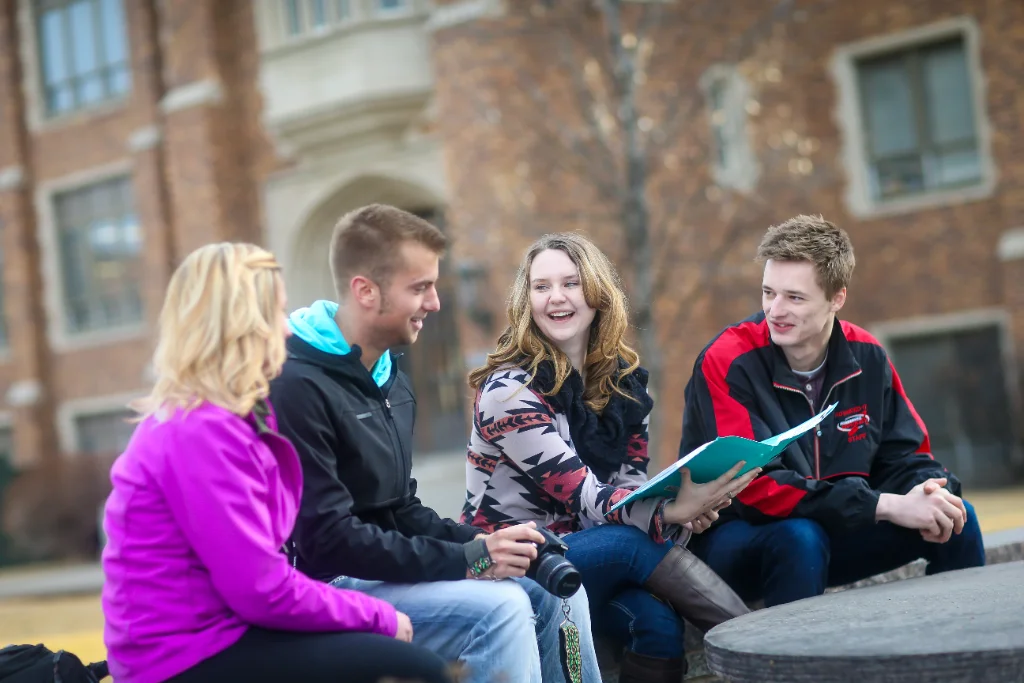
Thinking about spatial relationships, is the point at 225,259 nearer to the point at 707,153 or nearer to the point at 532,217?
the point at 532,217

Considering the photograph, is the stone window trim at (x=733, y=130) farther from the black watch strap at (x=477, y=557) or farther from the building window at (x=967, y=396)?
the black watch strap at (x=477, y=557)

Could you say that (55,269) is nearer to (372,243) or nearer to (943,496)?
(372,243)

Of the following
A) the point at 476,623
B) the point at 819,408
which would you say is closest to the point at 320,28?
the point at 819,408

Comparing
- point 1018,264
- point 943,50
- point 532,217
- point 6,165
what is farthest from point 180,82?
point 1018,264

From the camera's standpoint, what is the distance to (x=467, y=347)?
569 inches

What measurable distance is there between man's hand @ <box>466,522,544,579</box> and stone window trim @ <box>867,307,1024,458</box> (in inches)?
465

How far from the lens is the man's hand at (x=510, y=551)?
299 cm

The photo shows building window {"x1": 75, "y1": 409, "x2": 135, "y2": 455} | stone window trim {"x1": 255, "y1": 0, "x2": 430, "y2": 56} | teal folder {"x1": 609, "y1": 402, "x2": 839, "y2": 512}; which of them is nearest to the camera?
teal folder {"x1": 609, "y1": 402, "x2": 839, "y2": 512}

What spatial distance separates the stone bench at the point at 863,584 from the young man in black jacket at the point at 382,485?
504mm

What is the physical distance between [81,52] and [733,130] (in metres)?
10.8

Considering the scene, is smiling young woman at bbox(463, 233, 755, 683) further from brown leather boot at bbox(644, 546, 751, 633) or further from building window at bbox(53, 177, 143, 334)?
building window at bbox(53, 177, 143, 334)

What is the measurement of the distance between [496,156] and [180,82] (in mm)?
5624

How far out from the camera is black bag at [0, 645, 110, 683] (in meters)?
2.66

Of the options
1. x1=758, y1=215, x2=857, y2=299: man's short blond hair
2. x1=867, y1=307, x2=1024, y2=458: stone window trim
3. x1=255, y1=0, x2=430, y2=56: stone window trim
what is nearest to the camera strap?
x1=758, y1=215, x2=857, y2=299: man's short blond hair
